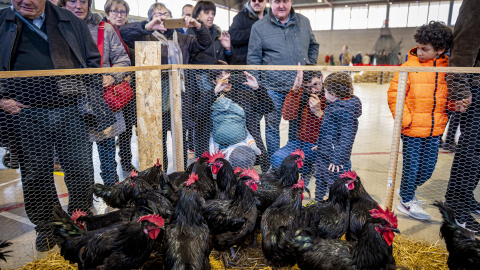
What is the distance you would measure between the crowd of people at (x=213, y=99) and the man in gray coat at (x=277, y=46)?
0.4 inches

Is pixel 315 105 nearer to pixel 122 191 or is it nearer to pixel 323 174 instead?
pixel 323 174

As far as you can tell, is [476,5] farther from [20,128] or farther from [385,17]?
[385,17]

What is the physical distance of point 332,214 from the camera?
230 centimetres

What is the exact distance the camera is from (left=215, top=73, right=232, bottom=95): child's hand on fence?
128 inches

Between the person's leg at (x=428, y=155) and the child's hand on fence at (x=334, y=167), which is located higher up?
the person's leg at (x=428, y=155)

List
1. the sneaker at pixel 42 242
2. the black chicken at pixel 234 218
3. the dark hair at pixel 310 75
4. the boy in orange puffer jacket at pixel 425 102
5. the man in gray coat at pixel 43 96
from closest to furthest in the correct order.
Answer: the man in gray coat at pixel 43 96
the black chicken at pixel 234 218
the sneaker at pixel 42 242
the boy in orange puffer jacket at pixel 425 102
the dark hair at pixel 310 75

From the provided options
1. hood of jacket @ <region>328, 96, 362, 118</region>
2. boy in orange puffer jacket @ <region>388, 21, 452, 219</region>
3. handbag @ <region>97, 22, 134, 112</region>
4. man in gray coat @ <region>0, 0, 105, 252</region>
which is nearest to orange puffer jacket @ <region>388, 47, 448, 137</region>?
boy in orange puffer jacket @ <region>388, 21, 452, 219</region>

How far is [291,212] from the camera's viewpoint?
7.40ft

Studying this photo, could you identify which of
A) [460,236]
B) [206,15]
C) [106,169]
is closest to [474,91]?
[460,236]

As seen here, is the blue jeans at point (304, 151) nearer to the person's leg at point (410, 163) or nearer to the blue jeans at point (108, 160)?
the person's leg at point (410, 163)

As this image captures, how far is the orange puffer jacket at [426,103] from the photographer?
8.96 feet

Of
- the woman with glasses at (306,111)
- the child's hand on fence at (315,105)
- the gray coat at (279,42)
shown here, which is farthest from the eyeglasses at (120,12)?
the child's hand on fence at (315,105)

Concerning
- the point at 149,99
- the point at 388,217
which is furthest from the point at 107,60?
the point at 388,217

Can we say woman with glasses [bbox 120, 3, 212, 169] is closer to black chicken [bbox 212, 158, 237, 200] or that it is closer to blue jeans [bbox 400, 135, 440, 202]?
black chicken [bbox 212, 158, 237, 200]
